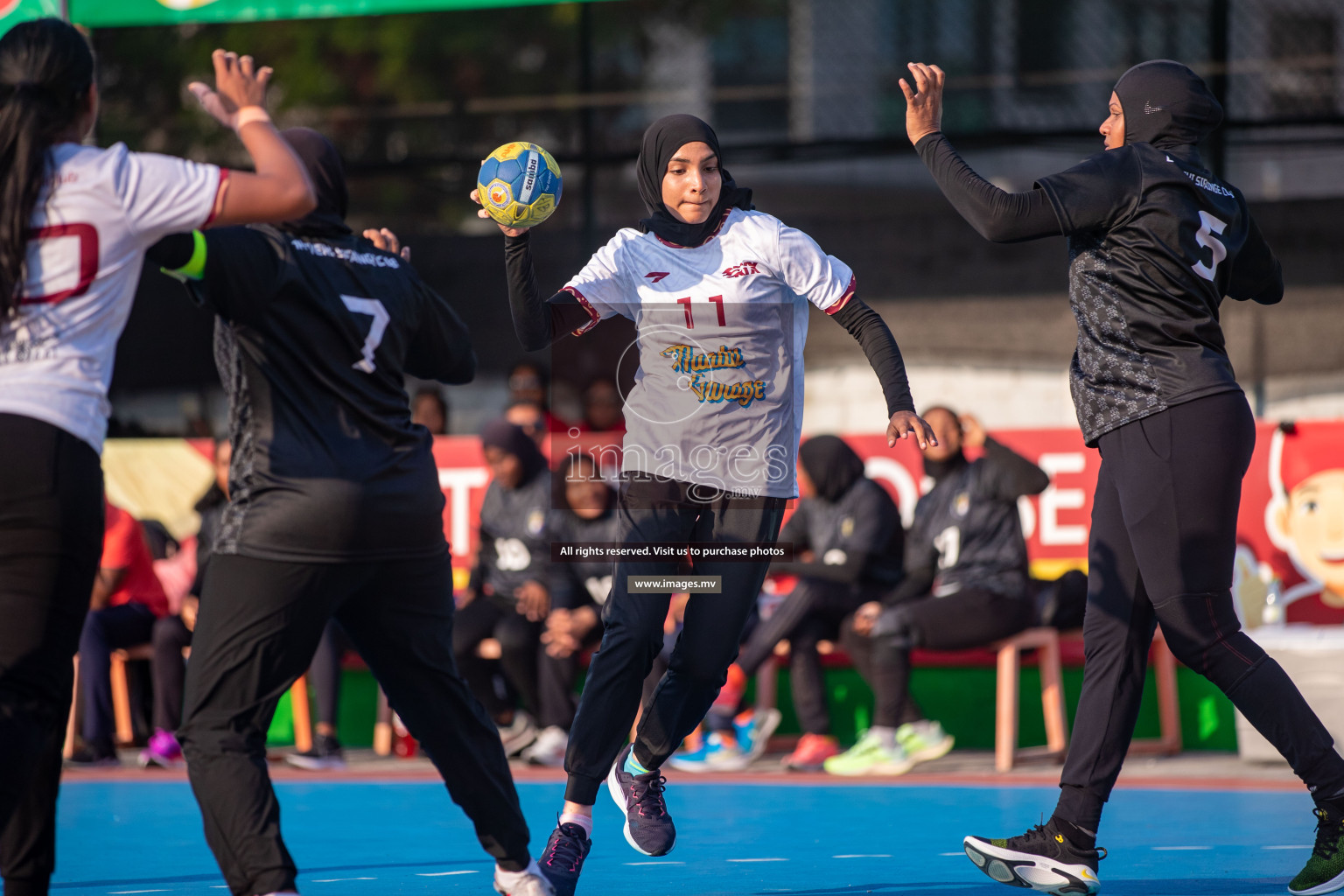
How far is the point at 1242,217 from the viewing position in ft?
13.3

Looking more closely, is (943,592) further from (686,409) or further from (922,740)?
(686,409)

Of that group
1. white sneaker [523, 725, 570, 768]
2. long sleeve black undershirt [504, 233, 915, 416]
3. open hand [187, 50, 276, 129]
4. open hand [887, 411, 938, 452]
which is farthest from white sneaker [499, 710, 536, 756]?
open hand [187, 50, 276, 129]

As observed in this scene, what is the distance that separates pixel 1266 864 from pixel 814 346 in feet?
23.4

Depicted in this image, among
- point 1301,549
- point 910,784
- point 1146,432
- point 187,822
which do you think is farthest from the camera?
point 1301,549

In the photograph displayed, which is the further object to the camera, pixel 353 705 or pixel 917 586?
pixel 353 705

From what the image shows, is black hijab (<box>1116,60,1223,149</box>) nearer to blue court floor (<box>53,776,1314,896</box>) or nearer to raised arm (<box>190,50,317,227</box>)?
blue court floor (<box>53,776,1314,896</box>)

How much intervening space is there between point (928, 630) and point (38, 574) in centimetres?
527

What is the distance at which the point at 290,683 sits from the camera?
3.32 metres

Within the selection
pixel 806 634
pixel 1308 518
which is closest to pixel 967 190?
pixel 806 634

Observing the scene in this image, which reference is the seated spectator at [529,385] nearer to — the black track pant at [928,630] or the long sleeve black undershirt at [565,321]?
the black track pant at [928,630]

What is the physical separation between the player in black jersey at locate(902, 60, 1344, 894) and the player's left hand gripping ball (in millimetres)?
1006

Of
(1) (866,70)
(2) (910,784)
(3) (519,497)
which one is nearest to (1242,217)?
(2) (910,784)

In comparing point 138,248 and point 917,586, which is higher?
point 138,248

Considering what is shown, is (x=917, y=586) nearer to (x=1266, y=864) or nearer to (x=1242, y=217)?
(x=1266, y=864)
